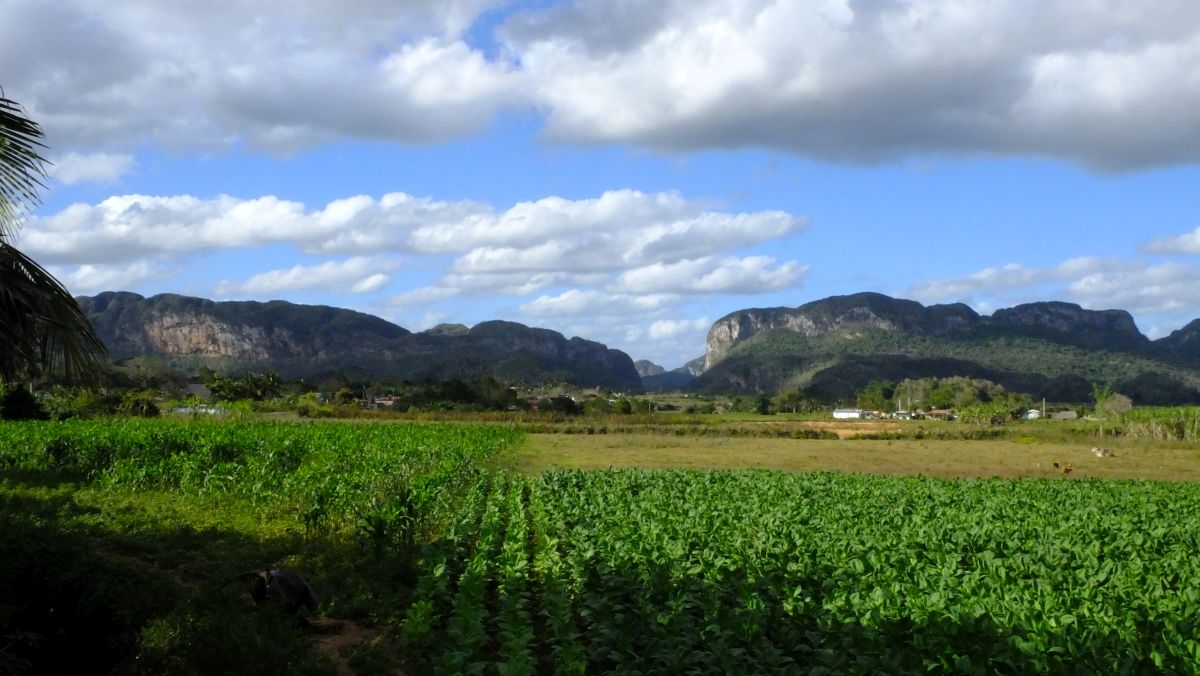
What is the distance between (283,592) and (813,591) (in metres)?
5.92

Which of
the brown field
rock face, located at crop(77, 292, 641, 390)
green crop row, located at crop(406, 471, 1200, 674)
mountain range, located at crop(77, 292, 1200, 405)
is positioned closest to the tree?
green crop row, located at crop(406, 471, 1200, 674)

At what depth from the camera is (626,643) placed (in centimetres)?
841

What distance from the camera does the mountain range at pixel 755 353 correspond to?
14862 cm

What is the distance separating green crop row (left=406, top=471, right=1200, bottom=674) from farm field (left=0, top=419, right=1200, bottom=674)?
5 centimetres

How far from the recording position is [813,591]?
10.5 metres

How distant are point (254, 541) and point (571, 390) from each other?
128474 mm

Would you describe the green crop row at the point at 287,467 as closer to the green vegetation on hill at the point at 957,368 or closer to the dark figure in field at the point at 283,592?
the dark figure in field at the point at 283,592

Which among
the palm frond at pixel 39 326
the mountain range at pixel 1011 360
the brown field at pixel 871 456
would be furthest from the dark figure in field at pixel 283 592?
the mountain range at pixel 1011 360

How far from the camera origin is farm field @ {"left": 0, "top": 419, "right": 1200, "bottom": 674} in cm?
822

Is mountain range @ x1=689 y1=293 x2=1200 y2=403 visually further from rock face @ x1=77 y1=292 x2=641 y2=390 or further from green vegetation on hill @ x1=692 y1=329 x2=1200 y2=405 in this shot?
rock face @ x1=77 y1=292 x2=641 y2=390

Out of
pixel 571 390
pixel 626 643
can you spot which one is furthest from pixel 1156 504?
pixel 571 390

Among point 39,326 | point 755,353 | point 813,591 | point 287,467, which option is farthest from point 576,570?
point 755,353

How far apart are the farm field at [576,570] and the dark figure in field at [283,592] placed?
0.69ft

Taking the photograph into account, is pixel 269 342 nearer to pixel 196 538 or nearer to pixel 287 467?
pixel 287 467
